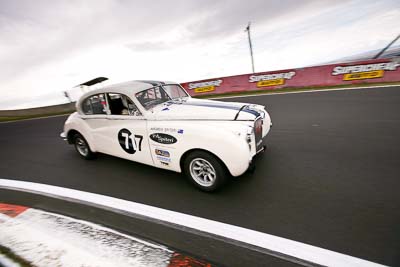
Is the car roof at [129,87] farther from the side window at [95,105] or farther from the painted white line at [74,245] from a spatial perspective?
the painted white line at [74,245]

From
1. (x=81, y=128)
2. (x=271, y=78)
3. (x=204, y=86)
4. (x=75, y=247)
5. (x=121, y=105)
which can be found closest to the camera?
(x=75, y=247)

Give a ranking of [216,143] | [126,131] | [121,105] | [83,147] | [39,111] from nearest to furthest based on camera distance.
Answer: [216,143]
[126,131]
[121,105]
[83,147]
[39,111]

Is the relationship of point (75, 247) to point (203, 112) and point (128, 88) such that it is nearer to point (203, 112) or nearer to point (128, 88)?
point (203, 112)

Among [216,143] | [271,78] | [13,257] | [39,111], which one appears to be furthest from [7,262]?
[39,111]

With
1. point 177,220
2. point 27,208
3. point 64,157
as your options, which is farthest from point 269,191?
point 64,157

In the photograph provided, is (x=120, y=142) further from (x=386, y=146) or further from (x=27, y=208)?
(x=386, y=146)

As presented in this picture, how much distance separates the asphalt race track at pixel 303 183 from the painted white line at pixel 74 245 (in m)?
0.74

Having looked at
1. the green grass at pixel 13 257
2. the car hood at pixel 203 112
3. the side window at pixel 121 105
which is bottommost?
the green grass at pixel 13 257

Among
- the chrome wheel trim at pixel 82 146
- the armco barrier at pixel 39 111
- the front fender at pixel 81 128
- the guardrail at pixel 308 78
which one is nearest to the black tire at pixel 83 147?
the chrome wheel trim at pixel 82 146

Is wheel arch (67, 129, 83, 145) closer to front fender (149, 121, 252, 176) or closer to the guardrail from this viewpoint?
front fender (149, 121, 252, 176)

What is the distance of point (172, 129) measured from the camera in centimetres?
306

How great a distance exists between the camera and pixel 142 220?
2574 millimetres

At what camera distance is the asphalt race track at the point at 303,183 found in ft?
7.25

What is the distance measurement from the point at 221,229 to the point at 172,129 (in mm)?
1519
